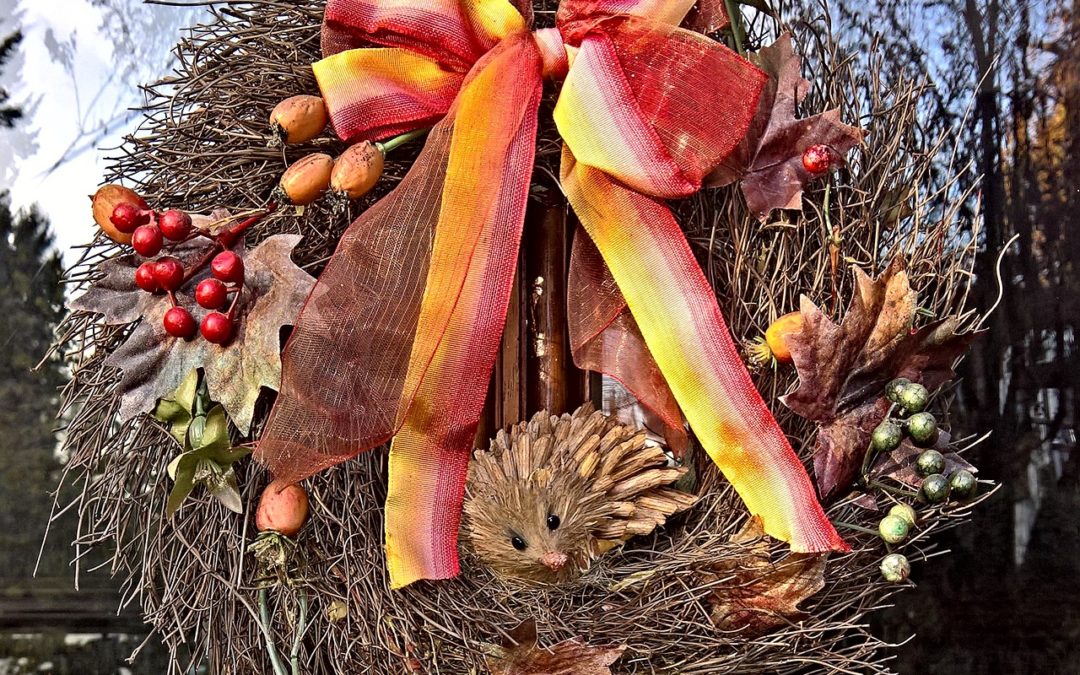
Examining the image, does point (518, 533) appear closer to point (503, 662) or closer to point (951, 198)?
point (503, 662)

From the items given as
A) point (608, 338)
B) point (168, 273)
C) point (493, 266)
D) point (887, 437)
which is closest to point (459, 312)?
point (493, 266)

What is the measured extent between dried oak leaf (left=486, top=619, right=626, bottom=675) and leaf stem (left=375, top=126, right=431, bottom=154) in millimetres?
463

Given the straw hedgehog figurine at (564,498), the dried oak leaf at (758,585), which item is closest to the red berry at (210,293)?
the straw hedgehog figurine at (564,498)

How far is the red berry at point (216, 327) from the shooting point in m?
0.85

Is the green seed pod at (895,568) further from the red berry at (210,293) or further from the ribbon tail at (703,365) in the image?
the red berry at (210,293)

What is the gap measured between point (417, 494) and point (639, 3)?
50 centimetres

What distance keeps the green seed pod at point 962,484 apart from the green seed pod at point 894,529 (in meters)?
0.05

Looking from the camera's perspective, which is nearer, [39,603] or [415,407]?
[415,407]

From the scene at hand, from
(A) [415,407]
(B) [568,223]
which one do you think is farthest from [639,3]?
(A) [415,407]

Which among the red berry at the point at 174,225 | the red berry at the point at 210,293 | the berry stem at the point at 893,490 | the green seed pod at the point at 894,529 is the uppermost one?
the red berry at the point at 174,225

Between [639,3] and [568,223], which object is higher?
[639,3]

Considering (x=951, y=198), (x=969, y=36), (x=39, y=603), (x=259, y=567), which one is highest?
(x=969, y=36)

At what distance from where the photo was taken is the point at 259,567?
0.89 meters

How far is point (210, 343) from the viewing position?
873 millimetres
